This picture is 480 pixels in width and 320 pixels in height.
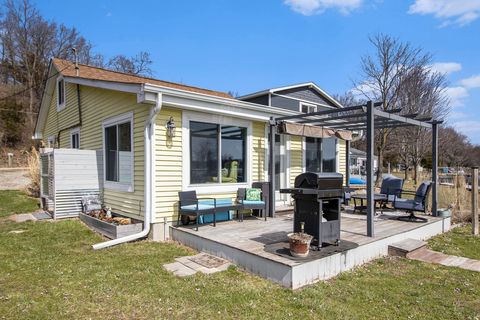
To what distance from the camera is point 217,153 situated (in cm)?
677

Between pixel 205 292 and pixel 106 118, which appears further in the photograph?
pixel 106 118

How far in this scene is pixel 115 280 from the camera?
12.6 feet

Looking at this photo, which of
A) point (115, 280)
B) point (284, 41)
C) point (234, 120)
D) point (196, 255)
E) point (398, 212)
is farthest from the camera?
point (284, 41)

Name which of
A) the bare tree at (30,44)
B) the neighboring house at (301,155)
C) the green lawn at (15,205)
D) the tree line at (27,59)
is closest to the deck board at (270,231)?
the neighboring house at (301,155)

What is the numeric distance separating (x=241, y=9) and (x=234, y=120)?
14.8 ft

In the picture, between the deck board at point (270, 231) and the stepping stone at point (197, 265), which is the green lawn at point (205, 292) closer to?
the stepping stone at point (197, 265)

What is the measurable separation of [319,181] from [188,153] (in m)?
3.10

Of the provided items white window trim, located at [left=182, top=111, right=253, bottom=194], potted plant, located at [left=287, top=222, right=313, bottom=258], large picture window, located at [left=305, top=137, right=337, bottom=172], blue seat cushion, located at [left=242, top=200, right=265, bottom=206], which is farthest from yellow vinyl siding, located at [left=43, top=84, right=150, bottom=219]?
large picture window, located at [left=305, top=137, right=337, bottom=172]

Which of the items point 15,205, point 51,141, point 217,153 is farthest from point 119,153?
point 51,141

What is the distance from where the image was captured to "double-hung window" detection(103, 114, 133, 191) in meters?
6.61

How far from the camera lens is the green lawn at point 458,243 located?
5452 mm

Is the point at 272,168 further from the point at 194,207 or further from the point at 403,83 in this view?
the point at 403,83

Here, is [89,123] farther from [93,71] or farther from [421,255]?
[421,255]

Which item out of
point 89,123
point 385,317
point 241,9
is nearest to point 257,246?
point 385,317
